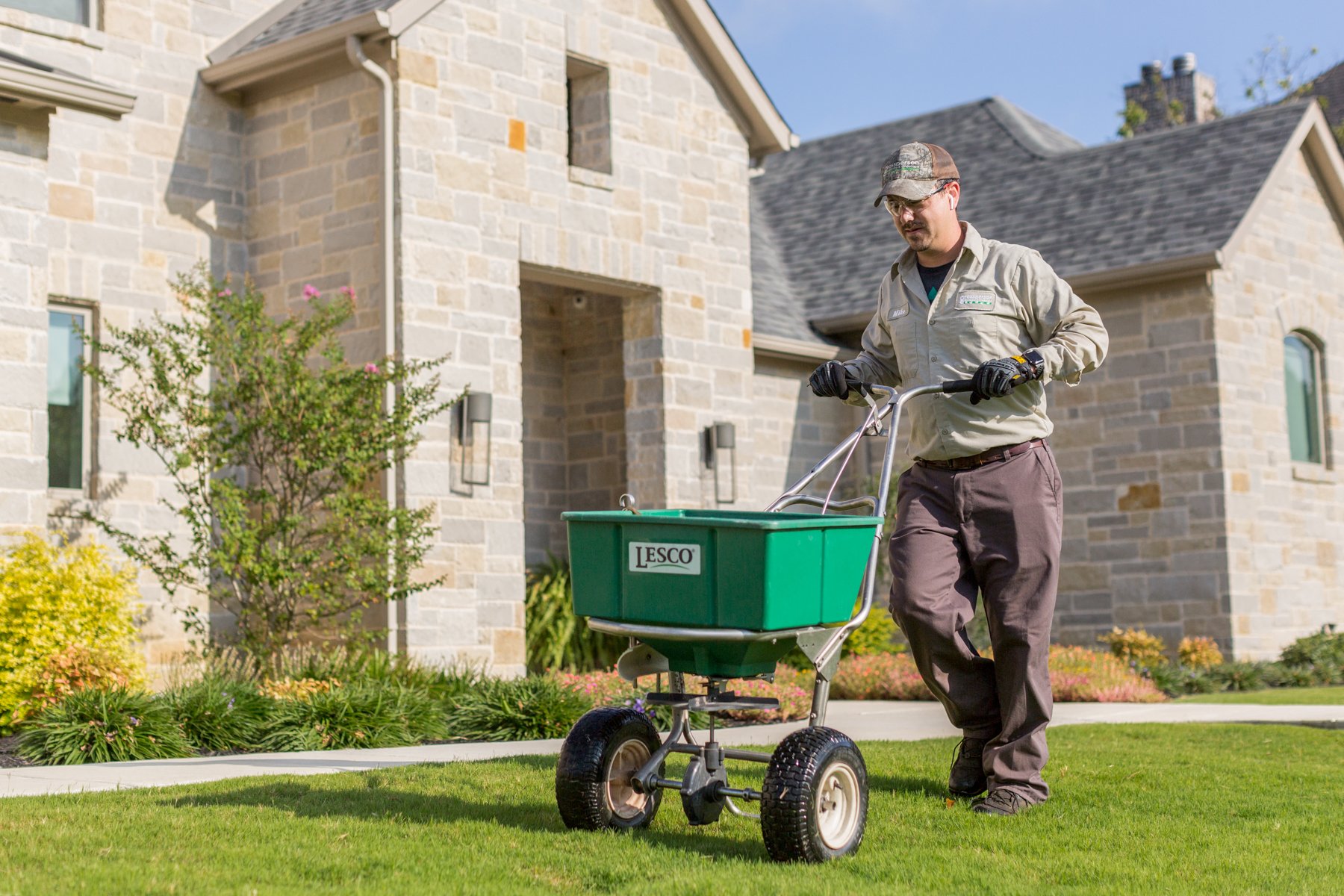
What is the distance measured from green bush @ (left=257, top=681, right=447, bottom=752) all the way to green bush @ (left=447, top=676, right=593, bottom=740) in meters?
0.15

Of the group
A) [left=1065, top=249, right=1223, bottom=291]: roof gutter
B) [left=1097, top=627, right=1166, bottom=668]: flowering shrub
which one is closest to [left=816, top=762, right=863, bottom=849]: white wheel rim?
[left=1097, top=627, right=1166, bottom=668]: flowering shrub

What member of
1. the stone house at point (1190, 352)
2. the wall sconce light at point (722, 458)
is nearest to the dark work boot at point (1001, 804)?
the wall sconce light at point (722, 458)

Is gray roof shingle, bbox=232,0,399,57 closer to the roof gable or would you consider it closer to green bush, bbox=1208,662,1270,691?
the roof gable

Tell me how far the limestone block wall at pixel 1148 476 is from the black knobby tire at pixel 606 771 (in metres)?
10.9

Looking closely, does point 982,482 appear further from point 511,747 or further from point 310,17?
point 310,17

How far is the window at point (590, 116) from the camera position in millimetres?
12797

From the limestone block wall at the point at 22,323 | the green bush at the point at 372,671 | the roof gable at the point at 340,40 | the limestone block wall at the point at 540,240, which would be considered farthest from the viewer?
the limestone block wall at the point at 540,240

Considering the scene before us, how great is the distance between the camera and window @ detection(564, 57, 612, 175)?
1280 centimetres

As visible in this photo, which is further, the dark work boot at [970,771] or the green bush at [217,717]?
the green bush at [217,717]

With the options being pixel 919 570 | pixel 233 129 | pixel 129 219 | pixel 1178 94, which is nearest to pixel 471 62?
pixel 233 129

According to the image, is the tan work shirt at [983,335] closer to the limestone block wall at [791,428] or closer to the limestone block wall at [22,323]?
the limestone block wall at [22,323]

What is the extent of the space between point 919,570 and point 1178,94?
25.2 metres

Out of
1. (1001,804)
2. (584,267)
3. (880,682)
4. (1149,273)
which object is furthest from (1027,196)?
(1001,804)

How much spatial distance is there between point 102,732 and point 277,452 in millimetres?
3128
